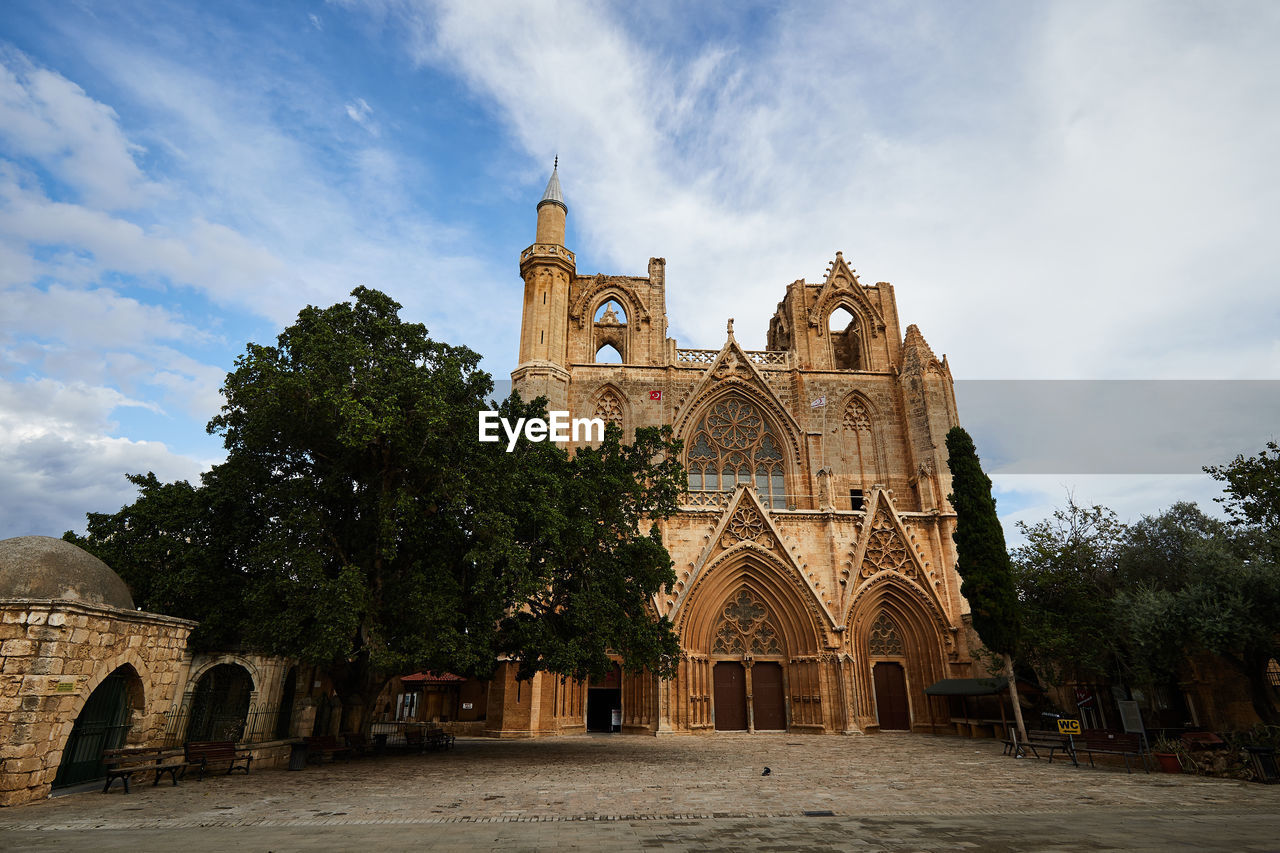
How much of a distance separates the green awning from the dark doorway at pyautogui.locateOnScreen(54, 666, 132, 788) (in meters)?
22.0

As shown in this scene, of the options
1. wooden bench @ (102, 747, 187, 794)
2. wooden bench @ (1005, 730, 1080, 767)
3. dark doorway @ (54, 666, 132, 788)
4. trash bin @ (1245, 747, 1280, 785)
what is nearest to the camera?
wooden bench @ (102, 747, 187, 794)

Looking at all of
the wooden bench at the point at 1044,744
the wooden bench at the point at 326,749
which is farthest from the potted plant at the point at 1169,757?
the wooden bench at the point at 326,749

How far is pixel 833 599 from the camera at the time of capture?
23.8 m

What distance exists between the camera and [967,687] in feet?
71.0

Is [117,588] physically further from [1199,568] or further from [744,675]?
[1199,568]

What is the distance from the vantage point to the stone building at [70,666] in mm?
9172

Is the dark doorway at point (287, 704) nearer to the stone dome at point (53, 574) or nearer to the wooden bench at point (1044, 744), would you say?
the stone dome at point (53, 574)

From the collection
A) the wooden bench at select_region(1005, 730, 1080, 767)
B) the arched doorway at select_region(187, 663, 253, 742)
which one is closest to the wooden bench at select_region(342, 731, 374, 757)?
the arched doorway at select_region(187, 663, 253, 742)

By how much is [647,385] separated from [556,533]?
16.0 m

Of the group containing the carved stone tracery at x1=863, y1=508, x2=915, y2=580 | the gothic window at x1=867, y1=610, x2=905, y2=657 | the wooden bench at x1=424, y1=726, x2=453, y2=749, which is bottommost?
the wooden bench at x1=424, y1=726, x2=453, y2=749

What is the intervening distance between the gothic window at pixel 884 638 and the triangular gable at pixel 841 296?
47.2ft

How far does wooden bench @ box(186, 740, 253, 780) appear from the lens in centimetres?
1167

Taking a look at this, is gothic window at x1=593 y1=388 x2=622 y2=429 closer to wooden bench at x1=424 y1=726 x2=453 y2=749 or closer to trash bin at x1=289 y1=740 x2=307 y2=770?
wooden bench at x1=424 y1=726 x2=453 y2=749

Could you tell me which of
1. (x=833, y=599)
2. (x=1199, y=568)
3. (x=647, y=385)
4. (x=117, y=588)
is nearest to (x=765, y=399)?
(x=647, y=385)
